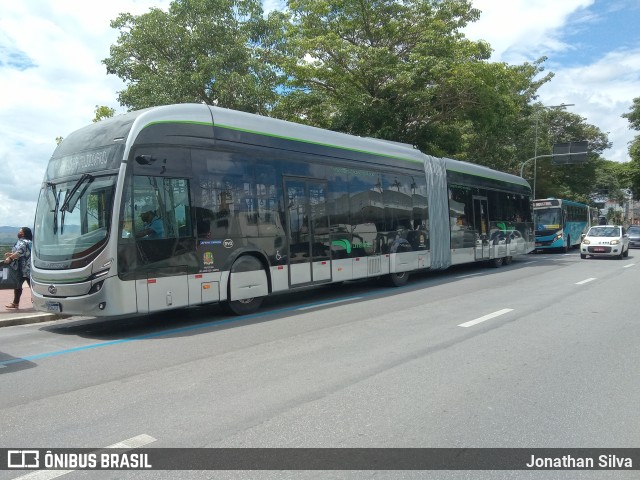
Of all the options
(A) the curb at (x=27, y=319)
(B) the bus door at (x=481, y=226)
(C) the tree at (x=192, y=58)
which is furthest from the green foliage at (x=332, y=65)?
(A) the curb at (x=27, y=319)

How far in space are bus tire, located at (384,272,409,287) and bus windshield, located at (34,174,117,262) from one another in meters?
8.22

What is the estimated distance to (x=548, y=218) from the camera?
28922 mm

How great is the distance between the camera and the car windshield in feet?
77.6

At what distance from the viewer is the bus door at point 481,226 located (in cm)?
1753

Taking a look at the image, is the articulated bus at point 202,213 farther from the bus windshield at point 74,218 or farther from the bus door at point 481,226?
the bus door at point 481,226

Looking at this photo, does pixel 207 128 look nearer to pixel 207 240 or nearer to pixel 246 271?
pixel 207 240

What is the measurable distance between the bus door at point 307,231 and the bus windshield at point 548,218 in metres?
21.6

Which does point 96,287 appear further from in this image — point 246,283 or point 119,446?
point 119,446

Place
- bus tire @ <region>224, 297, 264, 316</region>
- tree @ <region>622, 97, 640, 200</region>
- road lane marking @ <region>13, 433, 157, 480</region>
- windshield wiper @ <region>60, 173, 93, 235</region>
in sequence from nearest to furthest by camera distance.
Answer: road lane marking @ <region>13, 433, 157, 480</region> < windshield wiper @ <region>60, 173, 93, 235</region> < bus tire @ <region>224, 297, 264, 316</region> < tree @ <region>622, 97, 640, 200</region>

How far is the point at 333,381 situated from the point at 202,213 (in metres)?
4.48

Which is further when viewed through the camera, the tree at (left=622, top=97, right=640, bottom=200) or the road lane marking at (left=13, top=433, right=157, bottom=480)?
the tree at (left=622, top=97, right=640, bottom=200)

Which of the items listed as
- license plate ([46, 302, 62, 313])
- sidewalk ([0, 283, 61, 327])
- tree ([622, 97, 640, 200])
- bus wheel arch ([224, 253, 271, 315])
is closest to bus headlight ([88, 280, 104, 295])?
license plate ([46, 302, 62, 313])

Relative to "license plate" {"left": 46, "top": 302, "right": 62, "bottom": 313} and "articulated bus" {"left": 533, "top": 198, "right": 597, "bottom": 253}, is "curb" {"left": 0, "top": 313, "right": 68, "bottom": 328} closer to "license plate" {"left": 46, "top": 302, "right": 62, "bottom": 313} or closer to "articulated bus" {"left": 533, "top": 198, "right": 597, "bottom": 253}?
"license plate" {"left": 46, "top": 302, "right": 62, "bottom": 313}

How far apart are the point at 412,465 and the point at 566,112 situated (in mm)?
52063
